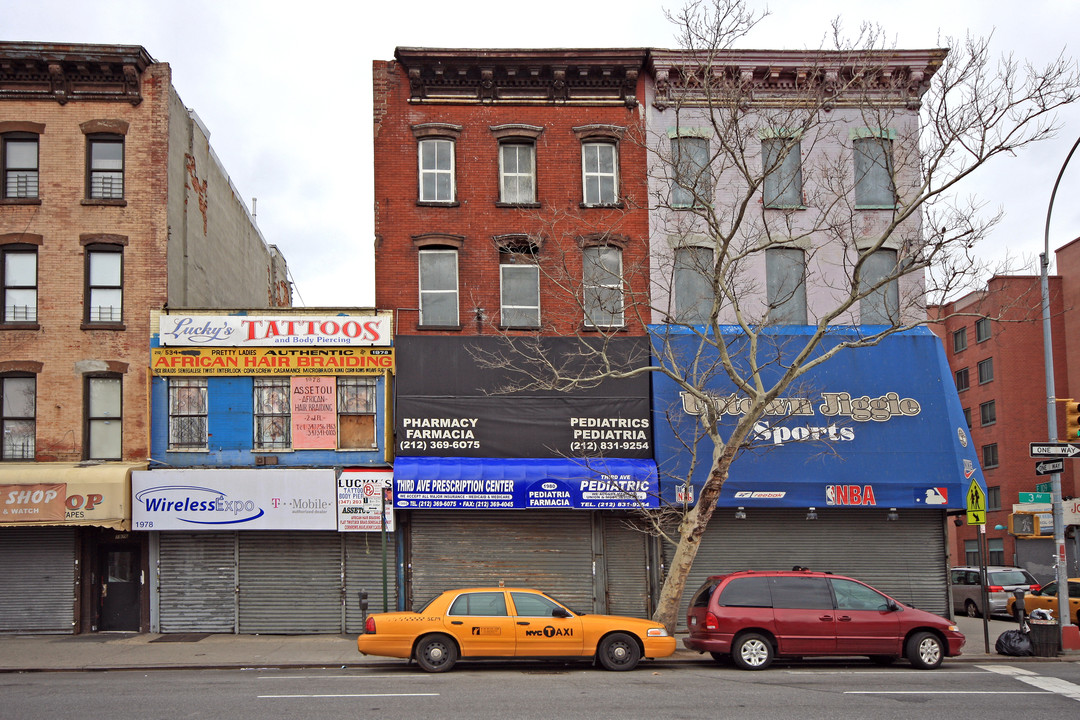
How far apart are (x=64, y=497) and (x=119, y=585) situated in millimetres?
2627

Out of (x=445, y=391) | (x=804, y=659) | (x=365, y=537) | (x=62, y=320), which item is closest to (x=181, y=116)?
(x=62, y=320)

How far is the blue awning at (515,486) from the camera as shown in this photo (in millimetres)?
21594

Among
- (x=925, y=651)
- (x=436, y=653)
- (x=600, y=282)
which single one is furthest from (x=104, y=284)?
(x=925, y=651)

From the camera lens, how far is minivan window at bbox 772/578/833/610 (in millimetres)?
16797

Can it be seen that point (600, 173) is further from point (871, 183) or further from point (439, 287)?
point (871, 183)

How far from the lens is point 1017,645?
59.9 feet

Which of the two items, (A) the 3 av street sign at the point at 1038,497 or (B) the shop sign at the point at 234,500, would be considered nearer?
(A) the 3 av street sign at the point at 1038,497

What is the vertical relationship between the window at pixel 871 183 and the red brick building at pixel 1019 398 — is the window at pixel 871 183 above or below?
above

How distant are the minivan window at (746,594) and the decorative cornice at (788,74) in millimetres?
11979

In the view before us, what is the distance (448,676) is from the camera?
50.0ft

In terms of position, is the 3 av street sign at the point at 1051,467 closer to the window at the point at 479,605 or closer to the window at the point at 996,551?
the window at the point at 479,605

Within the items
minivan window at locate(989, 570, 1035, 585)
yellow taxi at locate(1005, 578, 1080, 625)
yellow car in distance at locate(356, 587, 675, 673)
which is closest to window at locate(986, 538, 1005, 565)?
minivan window at locate(989, 570, 1035, 585)

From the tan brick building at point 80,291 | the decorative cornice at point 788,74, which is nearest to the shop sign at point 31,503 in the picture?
the tan brick building at point 80,291

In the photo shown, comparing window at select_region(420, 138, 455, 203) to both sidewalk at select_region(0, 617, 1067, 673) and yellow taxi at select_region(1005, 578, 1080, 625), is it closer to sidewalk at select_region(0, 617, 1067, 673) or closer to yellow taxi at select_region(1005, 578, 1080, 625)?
sidewalk at select_region(0, 617, 1067, 673)
